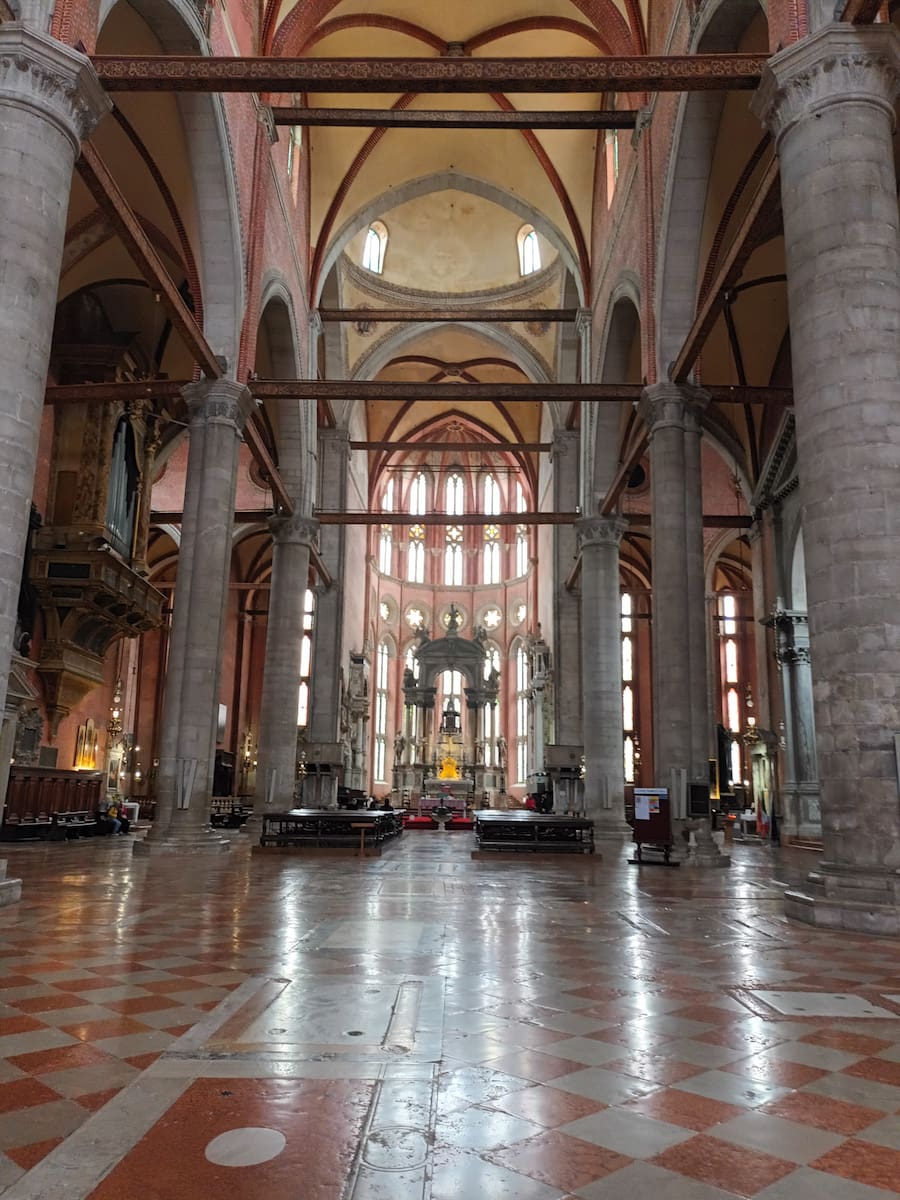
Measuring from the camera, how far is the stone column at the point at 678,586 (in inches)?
531

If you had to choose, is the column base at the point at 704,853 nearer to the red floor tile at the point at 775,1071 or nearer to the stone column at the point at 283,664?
the red floor tile at the point at 775,1071

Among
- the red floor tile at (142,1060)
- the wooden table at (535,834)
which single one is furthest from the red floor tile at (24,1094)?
the wooden table at (535,834)

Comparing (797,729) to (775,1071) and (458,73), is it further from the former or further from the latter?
(775,1071)

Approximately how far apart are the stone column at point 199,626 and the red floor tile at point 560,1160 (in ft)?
38.4

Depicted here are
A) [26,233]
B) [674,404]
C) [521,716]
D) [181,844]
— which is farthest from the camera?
[521,716]

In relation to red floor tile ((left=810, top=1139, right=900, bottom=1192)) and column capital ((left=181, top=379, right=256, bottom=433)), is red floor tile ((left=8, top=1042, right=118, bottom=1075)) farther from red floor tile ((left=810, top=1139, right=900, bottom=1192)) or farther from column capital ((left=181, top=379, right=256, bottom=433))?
column capital ((left=181, top=379, right=256, bottom=433))

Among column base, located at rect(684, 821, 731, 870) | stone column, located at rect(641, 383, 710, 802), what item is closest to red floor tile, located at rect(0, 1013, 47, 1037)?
column base, located at rect(684, 821, 731, 870)

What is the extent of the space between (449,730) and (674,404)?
28.0 meters

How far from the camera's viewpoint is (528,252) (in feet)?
103

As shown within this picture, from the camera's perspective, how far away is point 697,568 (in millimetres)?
14383

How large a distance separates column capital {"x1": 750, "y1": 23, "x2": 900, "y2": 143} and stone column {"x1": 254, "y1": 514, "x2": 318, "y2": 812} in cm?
1611

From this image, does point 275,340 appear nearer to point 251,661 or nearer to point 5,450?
point 5,450

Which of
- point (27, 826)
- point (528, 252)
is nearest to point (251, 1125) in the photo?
point (27, 826)

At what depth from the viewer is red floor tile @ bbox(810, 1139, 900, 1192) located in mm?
2346
